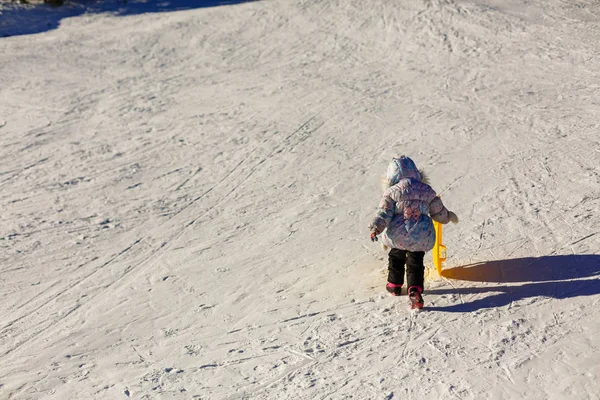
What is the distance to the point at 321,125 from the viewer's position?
10516 millimetres

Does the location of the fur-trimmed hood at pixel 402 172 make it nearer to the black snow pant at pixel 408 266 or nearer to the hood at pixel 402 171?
the hood at pixel 402 171

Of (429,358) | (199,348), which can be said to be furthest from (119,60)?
(429,358)

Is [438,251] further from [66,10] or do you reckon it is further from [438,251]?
[66,10]

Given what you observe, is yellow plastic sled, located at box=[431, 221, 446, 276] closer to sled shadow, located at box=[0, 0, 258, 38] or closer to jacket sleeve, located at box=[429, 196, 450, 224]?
jacket sleeve, located at box=[429, 196, 450, 224]

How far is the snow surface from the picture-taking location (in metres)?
5.64

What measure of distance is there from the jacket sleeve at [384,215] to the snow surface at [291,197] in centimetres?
77

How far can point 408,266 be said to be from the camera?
241 inches

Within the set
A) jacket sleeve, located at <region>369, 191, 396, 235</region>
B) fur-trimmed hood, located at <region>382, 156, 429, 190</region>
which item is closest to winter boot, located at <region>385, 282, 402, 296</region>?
jacket sleeve, located at <region>369, 191, 396, 235</region>

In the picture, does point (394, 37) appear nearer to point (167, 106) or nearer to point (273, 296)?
point (167, 106)

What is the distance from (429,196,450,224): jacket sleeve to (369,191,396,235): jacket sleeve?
0.33 meters

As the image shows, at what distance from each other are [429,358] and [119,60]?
978 cm

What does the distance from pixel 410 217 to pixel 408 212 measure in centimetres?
5

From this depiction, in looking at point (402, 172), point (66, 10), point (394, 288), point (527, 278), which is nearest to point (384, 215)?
point (402, 172)

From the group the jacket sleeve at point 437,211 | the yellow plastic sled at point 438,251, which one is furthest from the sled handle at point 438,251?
the jacket sleeve at point 437,211
